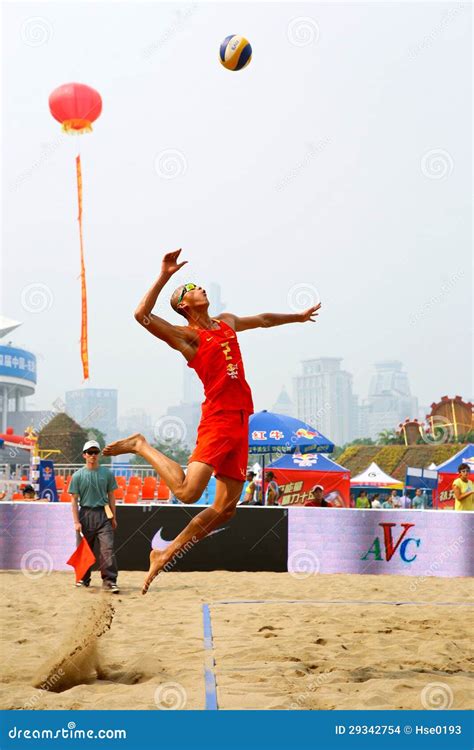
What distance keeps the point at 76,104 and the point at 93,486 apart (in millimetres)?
5925

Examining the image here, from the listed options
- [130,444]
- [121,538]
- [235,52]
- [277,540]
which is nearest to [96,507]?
[121,538]

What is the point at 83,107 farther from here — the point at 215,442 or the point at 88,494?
the point at 215,442

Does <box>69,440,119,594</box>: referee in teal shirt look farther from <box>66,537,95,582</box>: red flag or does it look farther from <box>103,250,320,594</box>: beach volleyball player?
<box>103,250,320,594</box>: beach volleyball player

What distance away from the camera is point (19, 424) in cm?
7950

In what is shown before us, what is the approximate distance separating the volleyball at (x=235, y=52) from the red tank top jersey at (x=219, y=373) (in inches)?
104

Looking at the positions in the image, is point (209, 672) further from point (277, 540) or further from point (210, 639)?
point (277, 540)

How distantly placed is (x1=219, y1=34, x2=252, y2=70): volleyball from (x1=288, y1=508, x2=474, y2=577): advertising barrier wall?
664 centimetres

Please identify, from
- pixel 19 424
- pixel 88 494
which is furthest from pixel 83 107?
pixel 19 424

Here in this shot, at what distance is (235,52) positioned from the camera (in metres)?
6.49

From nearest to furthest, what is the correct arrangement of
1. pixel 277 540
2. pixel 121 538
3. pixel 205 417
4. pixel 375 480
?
pixel 205 417 < pixel 121 538 < pixel 277 540 < pixel 375 480

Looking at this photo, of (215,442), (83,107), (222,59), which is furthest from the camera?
(83,107)

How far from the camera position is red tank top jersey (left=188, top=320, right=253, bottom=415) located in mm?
4930

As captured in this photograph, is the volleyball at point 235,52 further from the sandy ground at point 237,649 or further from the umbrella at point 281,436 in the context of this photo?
the umbrella at point 281,436
